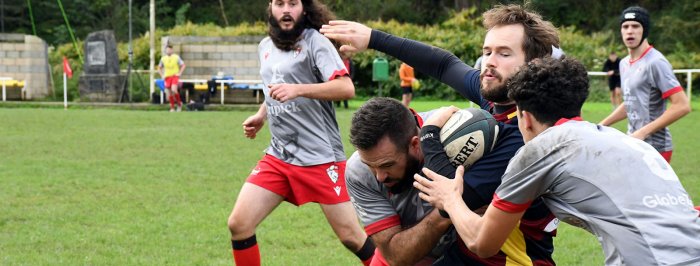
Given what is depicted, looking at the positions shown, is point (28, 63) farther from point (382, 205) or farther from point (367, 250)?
point (382, 205)

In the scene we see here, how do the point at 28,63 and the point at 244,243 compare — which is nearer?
the point at 244,243

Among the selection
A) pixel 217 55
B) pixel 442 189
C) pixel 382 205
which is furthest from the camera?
pixel 217 55

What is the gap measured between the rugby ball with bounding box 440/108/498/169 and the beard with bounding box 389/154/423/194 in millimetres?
269

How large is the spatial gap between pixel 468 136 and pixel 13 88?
98.5ft

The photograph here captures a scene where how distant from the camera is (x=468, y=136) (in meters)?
3.63

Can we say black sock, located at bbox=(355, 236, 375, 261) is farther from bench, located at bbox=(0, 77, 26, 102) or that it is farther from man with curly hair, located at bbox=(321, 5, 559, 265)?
bench, located at bbox=(0, 77, 26, 102)

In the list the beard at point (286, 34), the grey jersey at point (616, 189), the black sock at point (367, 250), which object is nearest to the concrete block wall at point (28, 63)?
the beard at point (286, 34)

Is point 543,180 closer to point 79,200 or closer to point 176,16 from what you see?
point 79,200

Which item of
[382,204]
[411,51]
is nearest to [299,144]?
[411,51]

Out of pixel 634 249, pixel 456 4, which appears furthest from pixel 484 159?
pixel 456 4

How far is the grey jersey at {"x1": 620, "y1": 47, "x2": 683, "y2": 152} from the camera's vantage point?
293 inches

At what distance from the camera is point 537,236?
3961 millimetres

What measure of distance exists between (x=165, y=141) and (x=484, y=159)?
12.8m

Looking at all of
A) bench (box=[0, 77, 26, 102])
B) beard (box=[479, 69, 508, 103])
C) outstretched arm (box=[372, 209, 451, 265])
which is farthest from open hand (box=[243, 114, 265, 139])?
bench (box=[0, 77, 26, 102])
